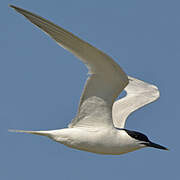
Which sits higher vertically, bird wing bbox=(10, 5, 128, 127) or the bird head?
bird wing bbox=(10, 5, 128, 127)

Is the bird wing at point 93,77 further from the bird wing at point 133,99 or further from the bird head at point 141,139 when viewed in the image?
the bird wing at point 133,99

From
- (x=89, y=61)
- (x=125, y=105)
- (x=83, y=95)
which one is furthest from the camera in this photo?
(x=125, y=105)

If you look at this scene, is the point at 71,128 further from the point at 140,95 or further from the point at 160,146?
the point at 140,95

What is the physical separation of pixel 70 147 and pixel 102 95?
980 millimetres

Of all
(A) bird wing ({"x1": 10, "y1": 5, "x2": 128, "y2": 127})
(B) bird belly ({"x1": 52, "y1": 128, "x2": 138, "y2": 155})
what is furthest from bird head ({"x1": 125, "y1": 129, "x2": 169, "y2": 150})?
(A) bird wing ({"x1": 10, "y1": 5, "x2": 128, "y2": 127})

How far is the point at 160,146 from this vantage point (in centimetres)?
890

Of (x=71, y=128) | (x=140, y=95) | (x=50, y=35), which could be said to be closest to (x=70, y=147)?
(x=71, y=128)

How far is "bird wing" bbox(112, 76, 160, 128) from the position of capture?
33.1 feet

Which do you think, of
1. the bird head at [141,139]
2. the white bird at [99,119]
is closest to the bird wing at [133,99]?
the bird head at [141,139]

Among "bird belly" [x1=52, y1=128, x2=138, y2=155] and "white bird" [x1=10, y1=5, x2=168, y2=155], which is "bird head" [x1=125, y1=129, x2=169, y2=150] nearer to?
"white bird" [x1=10, y1=5, x2=168, y2=155]

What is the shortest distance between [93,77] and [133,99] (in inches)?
110

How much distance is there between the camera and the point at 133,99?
10672 mm

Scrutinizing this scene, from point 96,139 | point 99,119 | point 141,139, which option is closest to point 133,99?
point 141,139

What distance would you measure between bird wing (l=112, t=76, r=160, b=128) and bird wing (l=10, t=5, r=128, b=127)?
4.53ft
